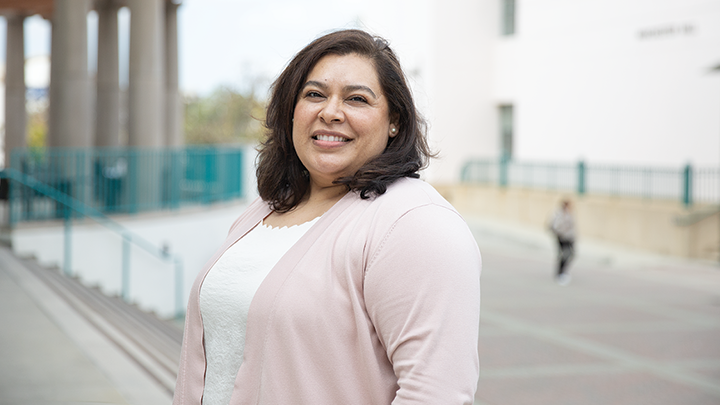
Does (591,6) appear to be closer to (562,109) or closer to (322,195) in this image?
(562,109)

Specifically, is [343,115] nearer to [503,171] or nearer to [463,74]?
[503,171]

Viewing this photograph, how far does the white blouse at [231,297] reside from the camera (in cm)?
180

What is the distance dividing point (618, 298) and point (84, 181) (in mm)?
9732

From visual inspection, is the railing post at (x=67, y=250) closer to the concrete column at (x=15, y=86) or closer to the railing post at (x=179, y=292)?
the railing post at (x=179, y=292)

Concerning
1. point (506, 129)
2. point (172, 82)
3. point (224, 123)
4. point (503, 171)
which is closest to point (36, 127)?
point (224, 123)

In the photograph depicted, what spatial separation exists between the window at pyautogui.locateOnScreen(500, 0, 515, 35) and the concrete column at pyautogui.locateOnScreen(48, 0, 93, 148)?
1941 cm

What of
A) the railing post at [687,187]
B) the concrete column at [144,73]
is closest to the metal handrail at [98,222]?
the concrete column at [144,73]

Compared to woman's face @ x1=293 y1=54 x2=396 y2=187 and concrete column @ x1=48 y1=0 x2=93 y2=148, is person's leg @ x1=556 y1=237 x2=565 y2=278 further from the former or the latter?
woman's face @ x1=293 y1=54 x2=396 y2=187

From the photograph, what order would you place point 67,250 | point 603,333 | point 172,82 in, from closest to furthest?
point 603,333 → point 67,250 → point 172,82

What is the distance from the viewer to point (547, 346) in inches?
354

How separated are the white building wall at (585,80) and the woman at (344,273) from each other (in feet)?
56.1

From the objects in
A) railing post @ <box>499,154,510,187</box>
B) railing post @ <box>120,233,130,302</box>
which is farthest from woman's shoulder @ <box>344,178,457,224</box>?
railing post @ <box>499,154,510,187</box>

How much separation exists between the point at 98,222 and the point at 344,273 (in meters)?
10.8

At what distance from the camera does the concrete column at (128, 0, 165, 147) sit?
15750 mm
